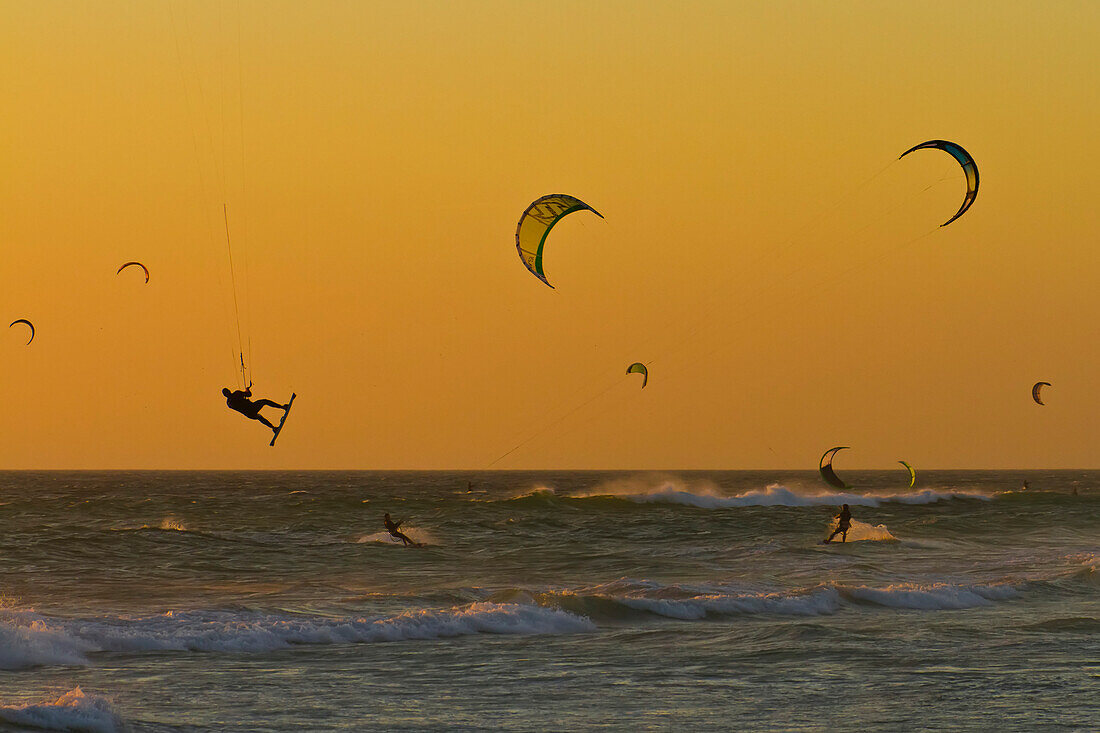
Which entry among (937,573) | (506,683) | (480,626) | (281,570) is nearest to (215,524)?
(281,570)

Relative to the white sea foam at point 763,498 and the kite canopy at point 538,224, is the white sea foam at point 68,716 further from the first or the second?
the white sea foam at point 763,498

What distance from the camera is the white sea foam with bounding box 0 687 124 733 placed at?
977cm

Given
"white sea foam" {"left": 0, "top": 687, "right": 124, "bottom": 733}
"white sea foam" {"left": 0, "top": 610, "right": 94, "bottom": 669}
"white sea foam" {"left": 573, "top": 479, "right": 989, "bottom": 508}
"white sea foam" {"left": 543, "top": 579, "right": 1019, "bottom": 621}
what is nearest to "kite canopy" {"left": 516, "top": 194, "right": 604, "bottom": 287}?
"white sea foam" {"left": 543, "top": 579, "right": 1019, "bottom": 621}

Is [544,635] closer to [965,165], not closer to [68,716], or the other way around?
[68,716]

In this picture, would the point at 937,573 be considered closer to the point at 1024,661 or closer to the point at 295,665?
the point at 1024,661

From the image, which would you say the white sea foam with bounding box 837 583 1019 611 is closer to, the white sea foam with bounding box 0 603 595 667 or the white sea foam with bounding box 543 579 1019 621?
the white sea foam with bounding box 543 579 1019 621

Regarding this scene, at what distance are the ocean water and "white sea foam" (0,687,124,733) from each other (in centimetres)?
2

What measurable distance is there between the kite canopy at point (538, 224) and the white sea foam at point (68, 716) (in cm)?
1165

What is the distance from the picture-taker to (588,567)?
24406 mm

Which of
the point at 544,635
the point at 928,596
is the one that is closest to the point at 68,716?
the point at 544,635

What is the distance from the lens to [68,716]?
9.82 meters

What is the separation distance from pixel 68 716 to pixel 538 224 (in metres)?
13.0

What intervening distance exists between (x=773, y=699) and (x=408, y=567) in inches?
564

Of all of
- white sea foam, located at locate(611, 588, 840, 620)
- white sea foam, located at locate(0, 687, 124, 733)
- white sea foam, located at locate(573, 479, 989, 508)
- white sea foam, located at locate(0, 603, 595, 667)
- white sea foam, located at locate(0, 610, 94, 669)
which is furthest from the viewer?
white sea foam, located at locate(573, 479, 989, 508)
